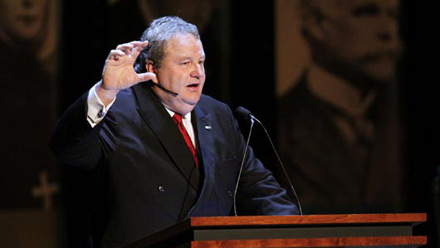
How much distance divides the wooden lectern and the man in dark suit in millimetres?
583

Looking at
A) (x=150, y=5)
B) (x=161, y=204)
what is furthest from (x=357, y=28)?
(x=161, y=204)

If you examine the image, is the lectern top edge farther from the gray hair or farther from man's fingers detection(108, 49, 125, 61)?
the gray hair

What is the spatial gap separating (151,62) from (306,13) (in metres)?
2.56

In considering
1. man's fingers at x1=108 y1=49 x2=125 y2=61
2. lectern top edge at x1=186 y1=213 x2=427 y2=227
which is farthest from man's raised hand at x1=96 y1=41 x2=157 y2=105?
lectern top edge at x1=186 y1=213 x2=427 y2=227

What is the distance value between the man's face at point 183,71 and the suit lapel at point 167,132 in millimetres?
62

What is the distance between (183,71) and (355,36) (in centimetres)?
275

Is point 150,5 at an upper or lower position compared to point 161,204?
upper

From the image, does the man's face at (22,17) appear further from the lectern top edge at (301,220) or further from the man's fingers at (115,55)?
the lectern top edge at (301,220)

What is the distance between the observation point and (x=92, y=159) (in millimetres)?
2959

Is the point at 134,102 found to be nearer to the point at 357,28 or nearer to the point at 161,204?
the point at 161,204

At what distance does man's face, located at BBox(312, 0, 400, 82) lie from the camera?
18.4ft

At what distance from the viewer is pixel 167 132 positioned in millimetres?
3127

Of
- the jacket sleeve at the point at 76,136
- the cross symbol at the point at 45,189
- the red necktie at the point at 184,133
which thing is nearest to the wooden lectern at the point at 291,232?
the jacket sleeve at the point at 76,136

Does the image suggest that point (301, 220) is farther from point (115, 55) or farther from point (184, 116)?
point (184, 116)
